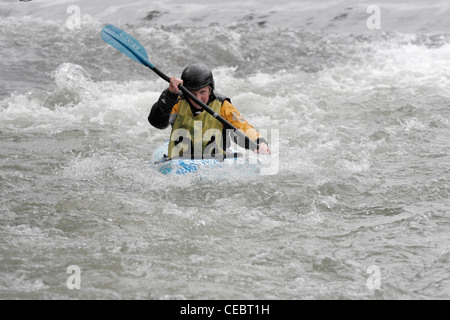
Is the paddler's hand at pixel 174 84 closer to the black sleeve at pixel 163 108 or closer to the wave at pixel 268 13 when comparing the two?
the black sleeve at pixel 163 108

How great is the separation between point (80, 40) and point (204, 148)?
279 inches

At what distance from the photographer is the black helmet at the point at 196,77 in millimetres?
5949

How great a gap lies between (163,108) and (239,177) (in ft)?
3.41

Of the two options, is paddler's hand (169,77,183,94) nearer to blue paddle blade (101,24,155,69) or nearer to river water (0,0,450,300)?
blue paddle blade (101,24,155,69)

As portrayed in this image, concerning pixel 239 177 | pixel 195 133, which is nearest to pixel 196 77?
pixel 195 133

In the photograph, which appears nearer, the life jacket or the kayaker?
the kayaker

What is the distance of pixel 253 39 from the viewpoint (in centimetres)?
1280

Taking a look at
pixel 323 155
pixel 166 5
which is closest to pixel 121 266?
pixel 323 155

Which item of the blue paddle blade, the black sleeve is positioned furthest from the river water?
the blue paddle blade

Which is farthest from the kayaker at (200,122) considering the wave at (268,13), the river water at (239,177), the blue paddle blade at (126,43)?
the wave at (268,13)

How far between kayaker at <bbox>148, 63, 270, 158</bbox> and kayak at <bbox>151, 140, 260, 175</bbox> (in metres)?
0.15

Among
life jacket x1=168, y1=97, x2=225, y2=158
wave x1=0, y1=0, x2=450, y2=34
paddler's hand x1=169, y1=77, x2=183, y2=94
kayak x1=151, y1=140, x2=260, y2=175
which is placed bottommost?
kayak x1=151, y1=140, x2=260, y2=175

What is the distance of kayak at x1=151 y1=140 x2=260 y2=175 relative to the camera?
6.15 m
